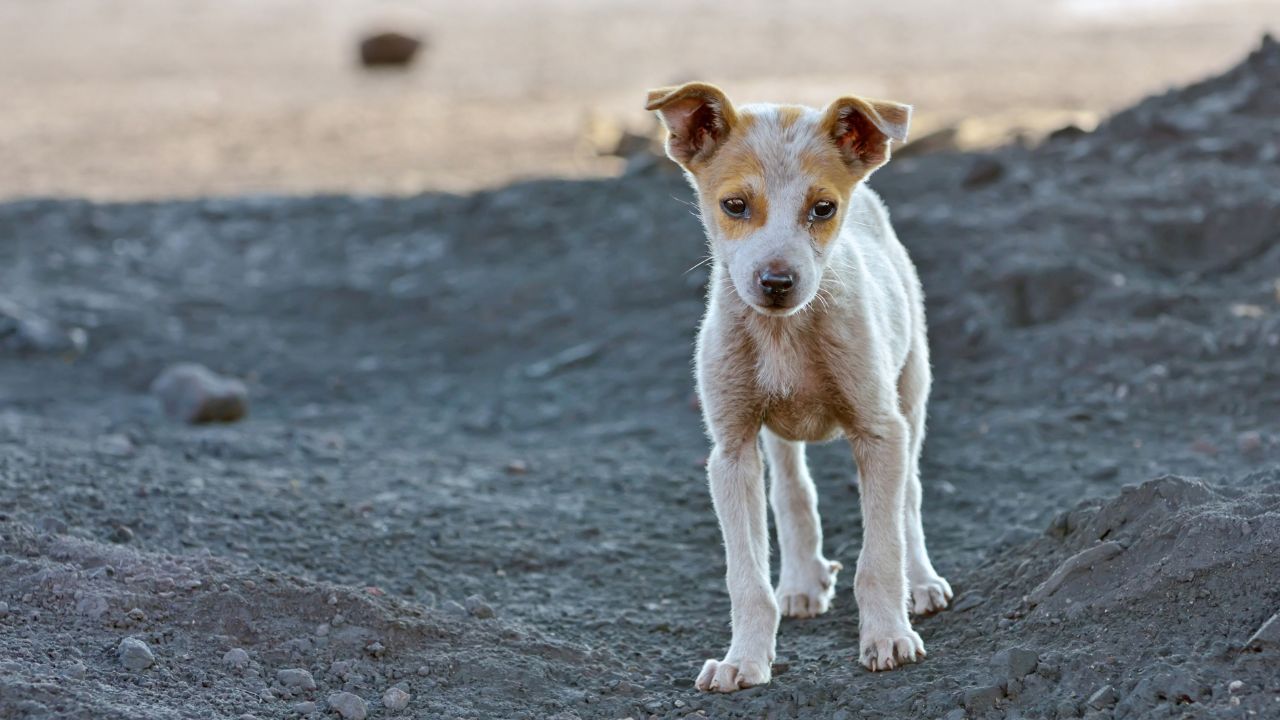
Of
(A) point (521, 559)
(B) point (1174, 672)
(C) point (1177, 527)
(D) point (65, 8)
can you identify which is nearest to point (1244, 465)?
(C) point (1177, 527)

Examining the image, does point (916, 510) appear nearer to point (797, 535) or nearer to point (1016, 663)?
point (797, 535)

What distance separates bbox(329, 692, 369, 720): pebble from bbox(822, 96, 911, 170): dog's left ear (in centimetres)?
267

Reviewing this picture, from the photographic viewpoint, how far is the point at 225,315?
1220cm

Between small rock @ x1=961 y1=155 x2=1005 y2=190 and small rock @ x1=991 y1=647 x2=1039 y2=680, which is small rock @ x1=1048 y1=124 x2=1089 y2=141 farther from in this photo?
small rock @ x1=991 y1=647 x2=1039 y2=680

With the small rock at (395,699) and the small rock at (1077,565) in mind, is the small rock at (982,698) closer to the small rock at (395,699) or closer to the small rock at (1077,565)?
the small rock at (1077,565)

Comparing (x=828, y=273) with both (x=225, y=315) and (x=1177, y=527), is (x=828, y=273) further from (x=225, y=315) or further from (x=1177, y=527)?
(x=225, y=315)

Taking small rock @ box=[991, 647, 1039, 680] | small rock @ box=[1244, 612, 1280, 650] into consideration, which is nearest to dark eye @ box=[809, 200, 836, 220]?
small rock @ box=[991, 647, 1039, 680]

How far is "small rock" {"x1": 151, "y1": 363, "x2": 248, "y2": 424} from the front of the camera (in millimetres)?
9984

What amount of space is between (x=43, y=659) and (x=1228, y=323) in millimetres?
7027

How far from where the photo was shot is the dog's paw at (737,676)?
18.3ft

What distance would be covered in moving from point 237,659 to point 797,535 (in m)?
2.36

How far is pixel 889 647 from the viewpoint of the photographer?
Answer: 563cm

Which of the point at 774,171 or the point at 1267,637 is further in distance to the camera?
the point at 774,171

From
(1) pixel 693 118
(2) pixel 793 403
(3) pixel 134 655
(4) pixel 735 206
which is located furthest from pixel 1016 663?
(3) pixel 134 655
